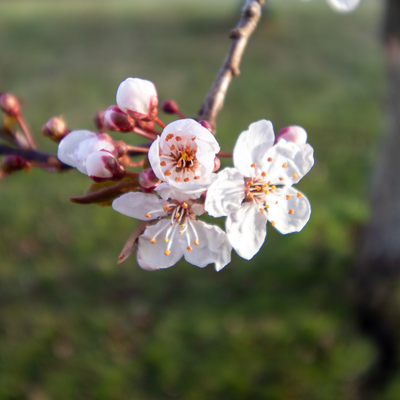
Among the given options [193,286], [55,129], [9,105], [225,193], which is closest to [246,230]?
[225,193]

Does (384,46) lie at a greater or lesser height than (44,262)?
greater

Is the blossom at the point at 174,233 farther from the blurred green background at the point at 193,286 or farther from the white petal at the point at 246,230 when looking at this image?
the blurred green background at the point at 193,286

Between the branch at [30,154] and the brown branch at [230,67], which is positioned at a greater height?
the brown branch at [230,67]

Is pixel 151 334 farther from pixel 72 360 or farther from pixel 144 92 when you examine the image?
pixel 144 92

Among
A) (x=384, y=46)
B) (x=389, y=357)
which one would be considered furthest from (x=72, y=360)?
(x=384, y=46)

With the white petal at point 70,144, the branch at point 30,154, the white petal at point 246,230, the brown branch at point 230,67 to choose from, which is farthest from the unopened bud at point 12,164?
the white petal at point 246,230

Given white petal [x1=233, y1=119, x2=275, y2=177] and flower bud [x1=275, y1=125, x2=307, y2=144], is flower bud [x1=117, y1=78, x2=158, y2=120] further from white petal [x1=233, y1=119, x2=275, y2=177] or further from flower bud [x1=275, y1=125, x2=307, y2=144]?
flower bud [x1=275, y1=125, x2=307, y2=144]
